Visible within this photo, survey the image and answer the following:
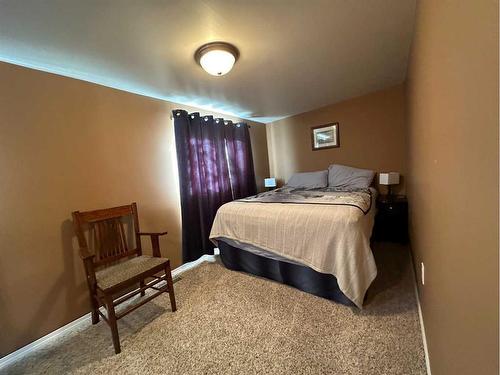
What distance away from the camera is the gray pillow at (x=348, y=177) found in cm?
308

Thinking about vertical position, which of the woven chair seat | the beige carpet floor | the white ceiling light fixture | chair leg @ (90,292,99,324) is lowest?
the beige carpet floor

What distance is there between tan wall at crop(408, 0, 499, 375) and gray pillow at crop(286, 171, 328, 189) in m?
2.46

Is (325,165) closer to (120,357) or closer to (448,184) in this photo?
(448,184)

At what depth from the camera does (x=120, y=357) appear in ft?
4.78

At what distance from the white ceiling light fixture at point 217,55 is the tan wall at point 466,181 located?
4.19ft

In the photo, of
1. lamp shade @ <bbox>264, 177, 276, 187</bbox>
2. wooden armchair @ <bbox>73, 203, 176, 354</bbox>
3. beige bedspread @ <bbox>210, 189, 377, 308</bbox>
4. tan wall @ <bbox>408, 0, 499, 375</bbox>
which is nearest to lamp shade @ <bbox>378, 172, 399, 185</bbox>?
beige bedspread @ <bbox>210, 189, 377, 308</bbox>

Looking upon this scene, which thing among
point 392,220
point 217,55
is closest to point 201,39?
point 217,55

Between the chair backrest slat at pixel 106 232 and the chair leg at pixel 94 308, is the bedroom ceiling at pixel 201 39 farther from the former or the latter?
the chair leg at pixel 94 308

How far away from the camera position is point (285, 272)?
2080 mm

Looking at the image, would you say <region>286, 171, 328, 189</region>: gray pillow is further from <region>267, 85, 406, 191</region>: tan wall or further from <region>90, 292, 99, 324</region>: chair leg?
<region>90, 292, 99, 324</region>: chair leg

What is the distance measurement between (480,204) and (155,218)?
2594mm

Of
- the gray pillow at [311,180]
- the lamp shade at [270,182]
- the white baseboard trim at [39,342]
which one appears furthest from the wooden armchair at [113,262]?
the lamp shade at [270,182]

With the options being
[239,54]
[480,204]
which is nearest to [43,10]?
[239,54]

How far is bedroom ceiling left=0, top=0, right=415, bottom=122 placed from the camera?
4.24ft
